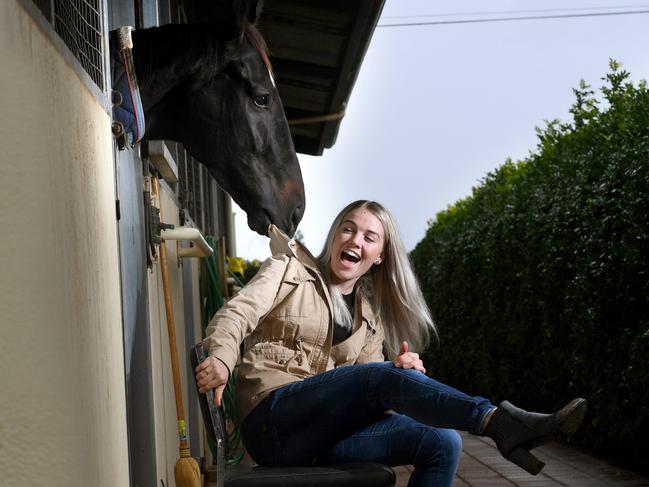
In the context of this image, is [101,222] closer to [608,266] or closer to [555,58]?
[608,266]

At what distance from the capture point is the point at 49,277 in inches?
59.1

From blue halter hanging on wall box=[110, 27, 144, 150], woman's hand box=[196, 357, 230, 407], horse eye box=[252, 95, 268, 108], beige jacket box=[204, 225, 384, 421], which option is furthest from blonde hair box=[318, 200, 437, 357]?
woman's hand box=[196, 357, 230, 407]

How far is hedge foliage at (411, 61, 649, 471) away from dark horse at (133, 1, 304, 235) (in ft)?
5.08

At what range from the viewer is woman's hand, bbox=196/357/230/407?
2.55 metres

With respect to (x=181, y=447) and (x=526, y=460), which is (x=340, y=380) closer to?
(x=526, y=460)

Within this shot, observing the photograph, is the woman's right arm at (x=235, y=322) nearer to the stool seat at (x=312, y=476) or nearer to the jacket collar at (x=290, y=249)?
the jacket collar at (x=290, y=249)

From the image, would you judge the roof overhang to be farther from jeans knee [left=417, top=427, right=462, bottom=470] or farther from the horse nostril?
jeans knee [left=417, top=427, right=462, bottom=470]

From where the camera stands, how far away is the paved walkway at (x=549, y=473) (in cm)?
509

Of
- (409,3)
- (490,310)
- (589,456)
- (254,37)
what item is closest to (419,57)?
(409,3)

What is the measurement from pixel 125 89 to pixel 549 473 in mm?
3524

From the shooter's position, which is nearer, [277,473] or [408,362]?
[277,473]

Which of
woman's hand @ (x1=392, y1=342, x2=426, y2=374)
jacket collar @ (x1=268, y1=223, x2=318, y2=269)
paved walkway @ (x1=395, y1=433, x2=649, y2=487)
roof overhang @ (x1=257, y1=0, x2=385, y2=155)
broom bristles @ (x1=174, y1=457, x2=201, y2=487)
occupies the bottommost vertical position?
paved walkway @ (x1=395, y1=433, x2=649, y2=487)

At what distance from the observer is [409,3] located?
2136cm

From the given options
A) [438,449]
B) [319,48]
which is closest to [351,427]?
[438,449]
